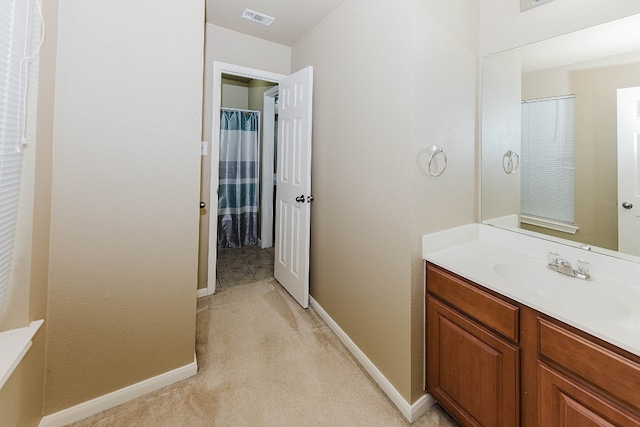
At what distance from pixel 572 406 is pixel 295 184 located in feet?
7.22

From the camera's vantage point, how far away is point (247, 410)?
1524 mm

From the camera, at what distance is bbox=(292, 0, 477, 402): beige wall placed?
148 centimetres

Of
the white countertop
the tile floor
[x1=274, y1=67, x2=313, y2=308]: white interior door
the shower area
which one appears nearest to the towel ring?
the white countertop

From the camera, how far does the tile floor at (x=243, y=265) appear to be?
3148mm

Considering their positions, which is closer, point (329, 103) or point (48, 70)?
point (48, 70)

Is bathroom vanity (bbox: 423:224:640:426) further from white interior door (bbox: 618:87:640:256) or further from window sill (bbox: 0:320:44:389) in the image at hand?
window sill (bbox: 0:320:44:389)

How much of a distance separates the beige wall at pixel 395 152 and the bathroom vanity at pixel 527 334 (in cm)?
13

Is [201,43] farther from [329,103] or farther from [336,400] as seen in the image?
[336,400]

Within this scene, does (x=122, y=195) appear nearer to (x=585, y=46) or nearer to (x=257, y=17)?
(x=257, y=17)

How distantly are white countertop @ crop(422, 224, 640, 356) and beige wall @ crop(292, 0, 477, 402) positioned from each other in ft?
A: 0.46

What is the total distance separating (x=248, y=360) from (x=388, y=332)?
954mm

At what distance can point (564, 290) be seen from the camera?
1235 mm

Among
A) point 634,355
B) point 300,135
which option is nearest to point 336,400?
point 634,355

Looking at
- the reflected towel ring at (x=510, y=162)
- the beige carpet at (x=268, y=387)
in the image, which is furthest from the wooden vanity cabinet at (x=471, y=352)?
the reflected towel ring at (x=510, y=162)
